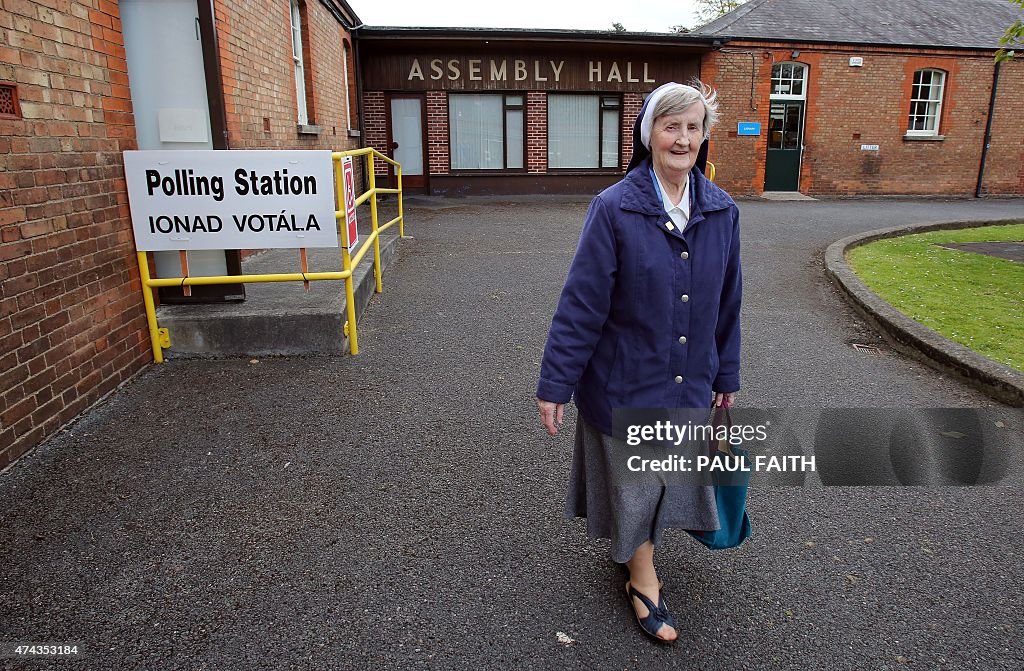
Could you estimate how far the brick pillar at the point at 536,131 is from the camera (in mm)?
18578

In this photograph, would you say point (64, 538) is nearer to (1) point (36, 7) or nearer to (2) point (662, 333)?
(2) point (662, 333)

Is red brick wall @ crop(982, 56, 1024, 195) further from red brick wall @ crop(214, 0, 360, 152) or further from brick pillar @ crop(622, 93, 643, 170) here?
red brick wall @ crop(214, 0, 360, 152)

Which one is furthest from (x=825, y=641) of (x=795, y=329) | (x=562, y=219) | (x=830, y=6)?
(x=830, y=6)

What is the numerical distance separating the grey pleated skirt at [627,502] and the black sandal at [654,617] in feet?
0.62

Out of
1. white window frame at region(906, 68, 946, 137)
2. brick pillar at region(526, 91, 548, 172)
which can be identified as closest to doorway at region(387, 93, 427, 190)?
brick pillar at region(526, 91, 548, 172)

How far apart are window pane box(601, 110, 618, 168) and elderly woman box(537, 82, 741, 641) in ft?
56.5

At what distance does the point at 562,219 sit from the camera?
14.1 metres

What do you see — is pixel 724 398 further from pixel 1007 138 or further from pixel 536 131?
pixel 1007 138

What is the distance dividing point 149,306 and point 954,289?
734 centimetres

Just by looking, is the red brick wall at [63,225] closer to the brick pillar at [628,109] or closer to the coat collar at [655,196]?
the coat collar at [655,196]

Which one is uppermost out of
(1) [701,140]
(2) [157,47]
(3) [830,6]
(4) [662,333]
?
(3) [830,6]

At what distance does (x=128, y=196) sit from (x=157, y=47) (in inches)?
46.9

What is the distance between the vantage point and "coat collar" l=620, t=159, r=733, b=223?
2375 mm

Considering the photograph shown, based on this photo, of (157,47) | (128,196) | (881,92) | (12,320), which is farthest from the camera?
(881,92)
